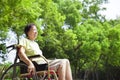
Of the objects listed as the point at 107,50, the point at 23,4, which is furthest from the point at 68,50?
the point at 23,4

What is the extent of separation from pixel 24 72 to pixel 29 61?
0.28 m

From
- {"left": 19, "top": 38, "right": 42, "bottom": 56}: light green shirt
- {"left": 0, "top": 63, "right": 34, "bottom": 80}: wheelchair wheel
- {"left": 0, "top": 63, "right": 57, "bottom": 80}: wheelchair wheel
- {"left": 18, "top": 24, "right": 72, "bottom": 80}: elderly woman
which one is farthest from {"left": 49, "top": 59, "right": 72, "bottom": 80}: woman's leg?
{"left": 0, "top": 63, "right": 34, "bottom": 80}: wheelchair wheel

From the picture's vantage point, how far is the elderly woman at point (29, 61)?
482cm

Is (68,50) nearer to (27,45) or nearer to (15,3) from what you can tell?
(15,3)

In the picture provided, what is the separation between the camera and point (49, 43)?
1399 inches

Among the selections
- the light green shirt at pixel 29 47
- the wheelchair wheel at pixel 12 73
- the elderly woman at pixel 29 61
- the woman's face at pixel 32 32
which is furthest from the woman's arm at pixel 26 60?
the woman's face at pixel 32 32

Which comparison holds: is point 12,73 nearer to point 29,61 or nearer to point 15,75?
point 15,75

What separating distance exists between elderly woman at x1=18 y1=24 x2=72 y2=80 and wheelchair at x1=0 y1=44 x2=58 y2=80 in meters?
0.09

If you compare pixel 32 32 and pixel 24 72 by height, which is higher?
pixel 32 32

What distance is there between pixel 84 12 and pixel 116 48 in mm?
5425

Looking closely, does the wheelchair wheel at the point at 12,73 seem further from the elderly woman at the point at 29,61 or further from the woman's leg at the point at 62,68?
the woman's leg at the point at 62,68

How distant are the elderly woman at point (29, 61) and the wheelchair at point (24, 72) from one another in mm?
86

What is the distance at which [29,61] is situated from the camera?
4.79 meters

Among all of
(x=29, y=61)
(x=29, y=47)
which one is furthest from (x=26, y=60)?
(x=29, y=47)
